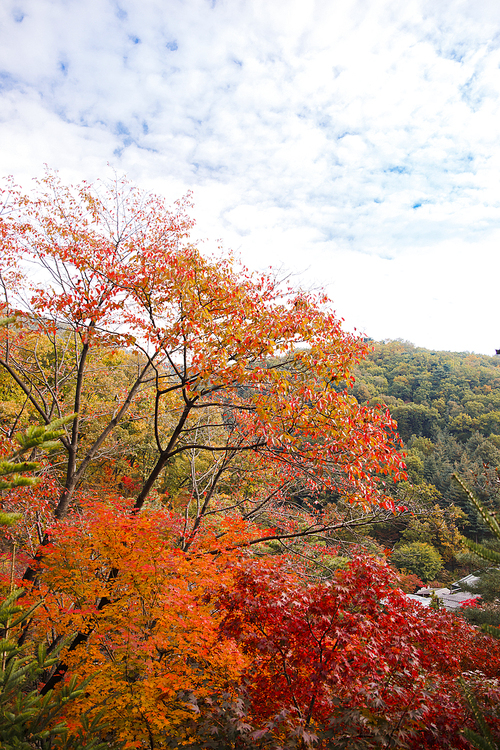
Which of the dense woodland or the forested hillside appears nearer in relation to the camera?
the dense woodland

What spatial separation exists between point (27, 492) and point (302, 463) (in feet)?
17.8

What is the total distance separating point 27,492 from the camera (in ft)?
22.9

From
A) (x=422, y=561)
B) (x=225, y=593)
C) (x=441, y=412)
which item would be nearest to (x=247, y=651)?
(x=225, y=593)

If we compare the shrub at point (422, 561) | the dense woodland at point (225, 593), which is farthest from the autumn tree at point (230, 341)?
the shrub at point (422, 561)

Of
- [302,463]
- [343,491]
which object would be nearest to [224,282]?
[302,463]

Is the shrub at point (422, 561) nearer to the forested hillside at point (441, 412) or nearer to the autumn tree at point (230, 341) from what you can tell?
the forested hillside at point (441, 412)

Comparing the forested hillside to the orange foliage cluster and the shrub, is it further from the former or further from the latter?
the orange foliage cluster

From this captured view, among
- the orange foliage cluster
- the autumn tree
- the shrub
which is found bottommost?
the shrub

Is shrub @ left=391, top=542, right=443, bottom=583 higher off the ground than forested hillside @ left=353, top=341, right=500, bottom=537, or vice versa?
forested hillside @ left=353, top=341, right=500, bottom=537

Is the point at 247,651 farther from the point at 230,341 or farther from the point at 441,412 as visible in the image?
the point at 441,412

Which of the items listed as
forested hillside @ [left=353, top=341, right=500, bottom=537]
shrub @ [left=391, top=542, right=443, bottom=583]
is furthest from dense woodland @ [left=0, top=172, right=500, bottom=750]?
forested hillside @ [left=353, top=341, right=500, bottom=537]

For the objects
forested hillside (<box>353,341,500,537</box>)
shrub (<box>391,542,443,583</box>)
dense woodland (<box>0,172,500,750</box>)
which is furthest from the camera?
forested hillside (<box>353,341,500,537</box>)

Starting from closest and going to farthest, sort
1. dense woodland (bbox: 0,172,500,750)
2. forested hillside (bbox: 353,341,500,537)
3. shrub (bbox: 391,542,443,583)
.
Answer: dense woodland (bbox: 0,172,500,750) < shrub (bbox: 391,542,443,583) < forested hillside (bbox: 353,341,500,537)

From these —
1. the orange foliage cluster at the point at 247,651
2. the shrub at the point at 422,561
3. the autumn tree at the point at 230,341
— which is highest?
the autumn tree at the point at 230,341
